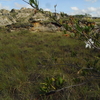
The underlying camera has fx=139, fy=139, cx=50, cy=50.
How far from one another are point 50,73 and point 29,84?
1.43 ft

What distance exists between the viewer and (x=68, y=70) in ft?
7.78

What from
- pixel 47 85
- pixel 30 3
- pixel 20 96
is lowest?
pixel 20 96

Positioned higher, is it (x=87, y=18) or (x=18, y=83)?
(x=87, y=18)

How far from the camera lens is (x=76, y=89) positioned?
1.70 metres

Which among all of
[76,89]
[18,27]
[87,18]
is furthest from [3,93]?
[18,27]

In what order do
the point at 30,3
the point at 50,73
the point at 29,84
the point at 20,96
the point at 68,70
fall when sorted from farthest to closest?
the point at 68,70, the point at 50,73, the point at 29,84, the point at 20,96, the point at 30,3

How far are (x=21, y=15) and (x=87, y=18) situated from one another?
17.4m

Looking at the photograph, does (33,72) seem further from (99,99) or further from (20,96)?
(99,99)

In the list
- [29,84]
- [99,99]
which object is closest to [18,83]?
[29,84]

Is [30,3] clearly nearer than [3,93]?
Yes

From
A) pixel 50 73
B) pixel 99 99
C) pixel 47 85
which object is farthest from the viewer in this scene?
pixel 50 73

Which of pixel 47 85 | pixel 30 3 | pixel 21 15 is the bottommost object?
pixel 47 85

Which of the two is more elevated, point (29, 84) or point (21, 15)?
point (21, 15)

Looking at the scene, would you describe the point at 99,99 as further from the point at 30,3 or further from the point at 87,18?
the point at 30,3
